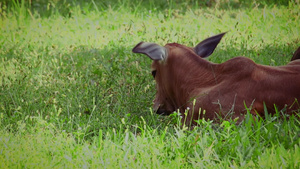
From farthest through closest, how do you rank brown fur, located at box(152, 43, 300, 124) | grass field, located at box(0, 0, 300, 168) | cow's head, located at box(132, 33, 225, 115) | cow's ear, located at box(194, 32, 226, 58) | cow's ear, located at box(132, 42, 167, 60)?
1. cow's ear, located at box(194, 32, 226, 58)
2. cow's head, located at box(132, 33, 225, 115)
3. cow's ear, located at box(132, 42, 167, 60)
4. brown fur, located at box(152, 43, 300, 124)
5. grass field, located at box(0, 0, 300, 168)

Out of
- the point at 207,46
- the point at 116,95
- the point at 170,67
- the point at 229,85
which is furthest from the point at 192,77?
the point at 116,95

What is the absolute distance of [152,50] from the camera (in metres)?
4.93

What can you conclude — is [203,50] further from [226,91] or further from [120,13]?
[120,13]

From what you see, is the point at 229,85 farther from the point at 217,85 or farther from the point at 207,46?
the point at 207,46

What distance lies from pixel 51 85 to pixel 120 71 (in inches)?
38.6

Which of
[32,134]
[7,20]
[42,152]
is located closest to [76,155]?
[42,152]

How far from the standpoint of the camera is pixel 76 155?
3873 millimetres

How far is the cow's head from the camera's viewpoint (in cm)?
499

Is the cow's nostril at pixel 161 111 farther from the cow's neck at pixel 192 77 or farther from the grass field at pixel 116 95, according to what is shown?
the cow's neck at pixel 192 77

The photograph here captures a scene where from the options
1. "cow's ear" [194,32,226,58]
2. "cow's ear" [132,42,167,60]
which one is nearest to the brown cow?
"cow's ear" [132,42,167,60]

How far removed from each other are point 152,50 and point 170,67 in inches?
13.3

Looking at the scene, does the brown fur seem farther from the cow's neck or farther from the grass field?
the grass field

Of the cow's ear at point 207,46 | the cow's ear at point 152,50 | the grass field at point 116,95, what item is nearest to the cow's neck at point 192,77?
the cow's ear at point 152,50

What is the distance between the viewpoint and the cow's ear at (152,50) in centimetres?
479
